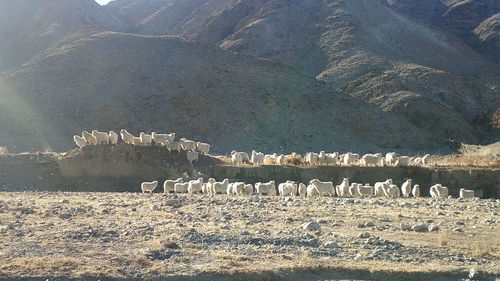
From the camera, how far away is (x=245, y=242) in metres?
11.6

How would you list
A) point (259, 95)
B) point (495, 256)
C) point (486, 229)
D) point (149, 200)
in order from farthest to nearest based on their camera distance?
point (259, 95) → point (149, 200) → point (486, 229) → point (495, 256)

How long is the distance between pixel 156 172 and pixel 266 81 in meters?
31.2

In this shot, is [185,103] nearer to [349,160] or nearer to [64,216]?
[349,160]

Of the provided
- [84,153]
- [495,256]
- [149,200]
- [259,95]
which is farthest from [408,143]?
[495,256]

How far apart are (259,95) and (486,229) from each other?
135 feet

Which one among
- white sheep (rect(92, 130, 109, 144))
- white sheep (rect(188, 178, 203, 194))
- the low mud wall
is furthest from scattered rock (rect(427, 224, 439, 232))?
white sheep (rect(92, 130, 109, 144))

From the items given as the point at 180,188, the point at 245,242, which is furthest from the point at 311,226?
the point at 180,188

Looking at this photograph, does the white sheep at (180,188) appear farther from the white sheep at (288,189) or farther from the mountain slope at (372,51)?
the mountain slope at (372,51)

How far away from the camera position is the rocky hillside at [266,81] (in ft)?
159

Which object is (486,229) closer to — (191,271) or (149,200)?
(191,271)

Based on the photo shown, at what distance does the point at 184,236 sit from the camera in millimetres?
11773

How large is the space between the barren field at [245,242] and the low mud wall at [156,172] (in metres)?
9.50

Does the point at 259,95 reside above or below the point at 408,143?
above

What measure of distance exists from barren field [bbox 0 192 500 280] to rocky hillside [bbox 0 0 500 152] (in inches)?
1130
